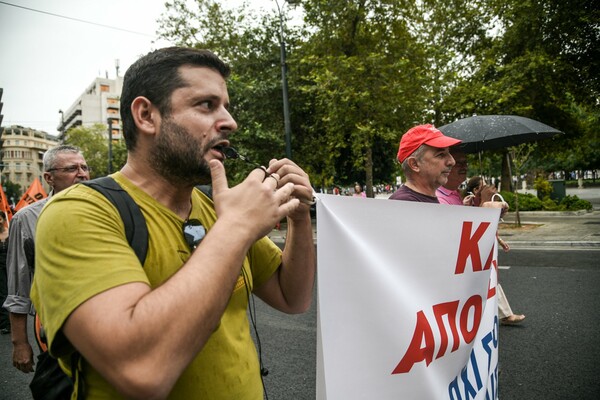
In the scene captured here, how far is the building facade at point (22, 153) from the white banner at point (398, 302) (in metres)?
131

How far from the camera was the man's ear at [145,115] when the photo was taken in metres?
1.22

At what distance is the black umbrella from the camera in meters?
5.11

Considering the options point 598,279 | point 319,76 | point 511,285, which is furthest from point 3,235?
point 319,76

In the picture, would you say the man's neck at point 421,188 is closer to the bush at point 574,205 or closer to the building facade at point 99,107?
the bush at point 574,205

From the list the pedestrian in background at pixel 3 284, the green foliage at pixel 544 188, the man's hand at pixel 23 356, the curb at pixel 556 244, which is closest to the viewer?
the man's hand at pixel 23 356

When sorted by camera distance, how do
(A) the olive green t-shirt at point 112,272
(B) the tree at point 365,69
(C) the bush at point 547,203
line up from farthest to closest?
(C) the bush at point 547,203, (B) the tree at point 365,69, (A) the olive green t-shirt at point 112,272

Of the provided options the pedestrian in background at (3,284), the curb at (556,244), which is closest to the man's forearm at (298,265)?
the pedestrian in background at (3,284)

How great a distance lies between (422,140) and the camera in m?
3.19

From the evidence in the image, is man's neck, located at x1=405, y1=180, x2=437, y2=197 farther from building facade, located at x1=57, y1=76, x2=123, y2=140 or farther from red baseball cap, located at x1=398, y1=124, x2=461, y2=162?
building facade, located at x1=57, y1=76, x2=123, y2=140

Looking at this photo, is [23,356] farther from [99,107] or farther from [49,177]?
[99,107]

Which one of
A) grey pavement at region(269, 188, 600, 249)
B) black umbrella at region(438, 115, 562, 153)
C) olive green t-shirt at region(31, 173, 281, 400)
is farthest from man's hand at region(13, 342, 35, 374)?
grey pavement at region(269, 188, 600, 249)

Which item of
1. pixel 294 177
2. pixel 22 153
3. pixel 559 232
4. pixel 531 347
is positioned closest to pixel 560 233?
pixel 559 232

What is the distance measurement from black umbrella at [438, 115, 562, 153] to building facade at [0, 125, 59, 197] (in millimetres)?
128325

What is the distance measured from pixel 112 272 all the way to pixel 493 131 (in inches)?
205
